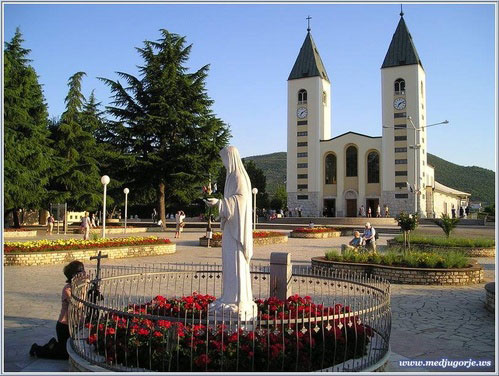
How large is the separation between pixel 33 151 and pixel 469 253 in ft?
92.9

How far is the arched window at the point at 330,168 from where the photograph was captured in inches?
2414

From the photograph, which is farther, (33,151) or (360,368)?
(33,151)

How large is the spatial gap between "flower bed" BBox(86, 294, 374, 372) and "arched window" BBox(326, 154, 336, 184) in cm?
5635

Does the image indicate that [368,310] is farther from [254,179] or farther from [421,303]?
[254,179]

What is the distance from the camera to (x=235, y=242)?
20.0ft

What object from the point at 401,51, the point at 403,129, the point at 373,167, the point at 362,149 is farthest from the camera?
the point at 362,149

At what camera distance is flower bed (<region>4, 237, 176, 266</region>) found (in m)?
15.5

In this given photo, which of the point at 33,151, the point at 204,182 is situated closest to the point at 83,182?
the point at 33,151

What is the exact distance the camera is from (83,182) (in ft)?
125

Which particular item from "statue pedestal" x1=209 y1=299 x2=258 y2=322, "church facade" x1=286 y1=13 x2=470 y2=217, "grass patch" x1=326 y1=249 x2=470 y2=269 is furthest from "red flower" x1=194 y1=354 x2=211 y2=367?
"church facade" x1=286 y1=13 x2=470 y2=217

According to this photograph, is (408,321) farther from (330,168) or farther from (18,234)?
(330,168)

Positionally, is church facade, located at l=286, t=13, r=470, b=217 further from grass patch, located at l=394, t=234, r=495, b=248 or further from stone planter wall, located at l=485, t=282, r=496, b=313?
stone planter wall, located at l=485, t=282, r=496, b=313

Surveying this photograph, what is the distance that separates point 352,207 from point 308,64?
20.6m

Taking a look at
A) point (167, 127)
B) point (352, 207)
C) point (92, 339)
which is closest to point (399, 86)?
point (352, 207)
